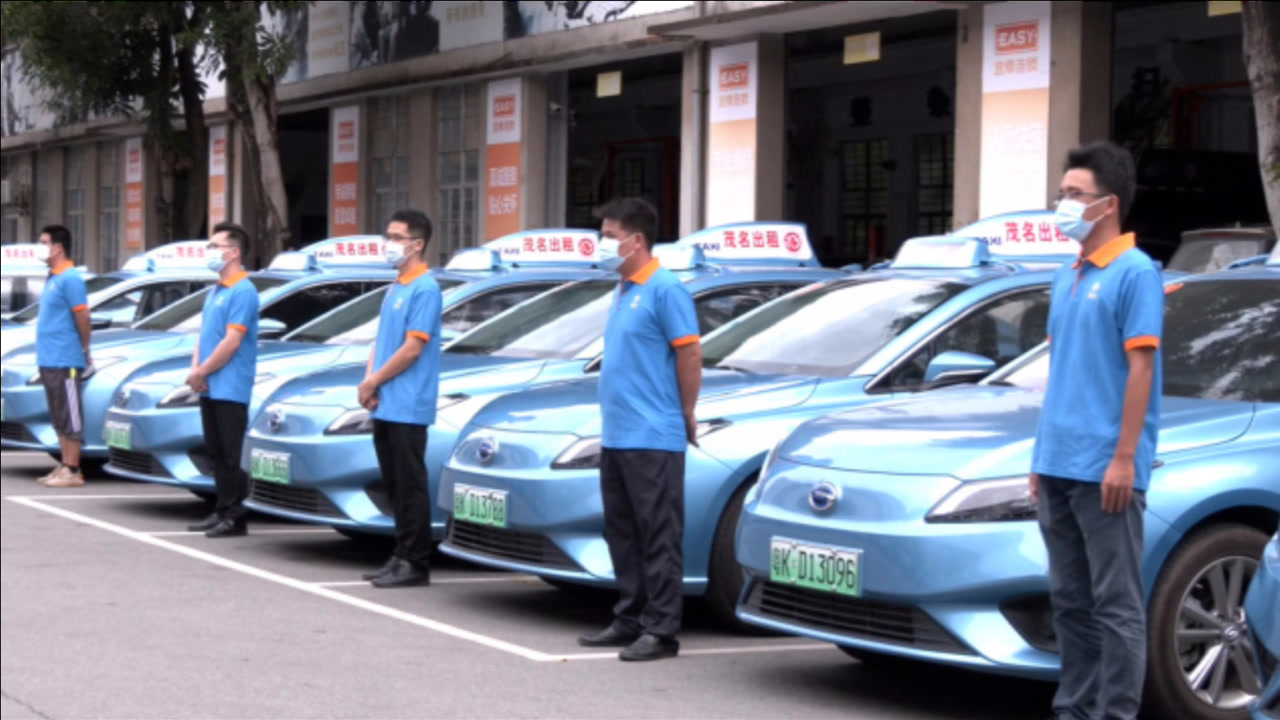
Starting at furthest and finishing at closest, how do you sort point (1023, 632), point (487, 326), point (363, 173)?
point (363, 173) → point (487, 326) → point (1023, 632)

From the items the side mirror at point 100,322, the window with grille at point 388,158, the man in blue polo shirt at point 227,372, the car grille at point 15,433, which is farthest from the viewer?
the window with grille at point 388,158

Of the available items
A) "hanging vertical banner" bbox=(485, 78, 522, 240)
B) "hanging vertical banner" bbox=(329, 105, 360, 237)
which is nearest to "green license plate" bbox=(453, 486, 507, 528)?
"hanging vertical banner" bbox=(485, 78, 522, 240)

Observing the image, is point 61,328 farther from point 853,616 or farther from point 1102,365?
point 1102,365

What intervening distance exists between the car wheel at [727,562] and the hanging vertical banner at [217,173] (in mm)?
27341

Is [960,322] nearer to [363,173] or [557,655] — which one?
[557,655]

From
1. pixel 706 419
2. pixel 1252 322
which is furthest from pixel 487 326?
pixel 1252 322

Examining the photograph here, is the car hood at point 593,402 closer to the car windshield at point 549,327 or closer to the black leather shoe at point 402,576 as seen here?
the black leather shoe at point 402,576

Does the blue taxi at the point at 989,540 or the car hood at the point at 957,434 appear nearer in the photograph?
the blue taxi at the point at 989,540

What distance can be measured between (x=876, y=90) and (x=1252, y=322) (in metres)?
26.6

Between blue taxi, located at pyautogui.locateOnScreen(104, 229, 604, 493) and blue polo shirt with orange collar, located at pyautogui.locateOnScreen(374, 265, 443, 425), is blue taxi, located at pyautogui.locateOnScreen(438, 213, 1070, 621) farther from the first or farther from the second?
blue taxi, located at pyautogui.locateOnScreen(104, 229, 604, 493)

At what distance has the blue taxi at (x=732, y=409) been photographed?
26.1ft

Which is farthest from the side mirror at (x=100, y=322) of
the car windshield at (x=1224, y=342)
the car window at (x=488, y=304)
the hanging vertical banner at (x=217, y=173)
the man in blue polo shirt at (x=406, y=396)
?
the hanging vertical banner at (x=217, y=173)

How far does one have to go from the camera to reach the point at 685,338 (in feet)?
25.4

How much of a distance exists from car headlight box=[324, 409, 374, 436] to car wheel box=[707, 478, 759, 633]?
8.64 ft
